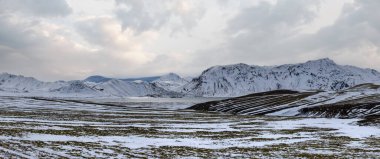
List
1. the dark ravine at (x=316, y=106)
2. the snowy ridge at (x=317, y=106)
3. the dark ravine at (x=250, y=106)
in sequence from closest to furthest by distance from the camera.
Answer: the dark ravine at (x=316, y=106) → the snowy ridge at (x=317, y=106) → the dark ravine at (x=250, y=106)

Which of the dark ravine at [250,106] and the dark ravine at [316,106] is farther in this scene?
the dark ravine at [250,106]

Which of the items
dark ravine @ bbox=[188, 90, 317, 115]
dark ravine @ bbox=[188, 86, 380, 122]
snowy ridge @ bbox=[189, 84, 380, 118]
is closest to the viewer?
dark ravine @ bbox=[188, 86, 380, 122]

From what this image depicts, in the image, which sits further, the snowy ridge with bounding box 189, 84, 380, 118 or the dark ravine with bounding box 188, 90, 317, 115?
the dark ravine with bounding box 188, 90, 317, 115

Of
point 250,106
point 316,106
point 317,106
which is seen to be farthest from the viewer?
point 250,106

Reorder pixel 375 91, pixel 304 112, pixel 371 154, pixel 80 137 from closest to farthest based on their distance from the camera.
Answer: pixel 371 154
pixel 80 137
pixel 304 112
pixel 375 91

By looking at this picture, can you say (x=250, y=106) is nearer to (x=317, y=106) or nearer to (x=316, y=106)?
(x=316, y=106)

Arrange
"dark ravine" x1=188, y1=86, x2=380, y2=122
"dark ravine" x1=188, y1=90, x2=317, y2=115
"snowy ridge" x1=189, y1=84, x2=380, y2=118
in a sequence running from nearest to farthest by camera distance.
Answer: "dark ravine" x1=188, y1=86, x2=380, y2=122, "snowy ridge" x1=189, y1=84, x2=380, y2=118, "dark ravine" x1=188, y1=90, x2=317, y2=115

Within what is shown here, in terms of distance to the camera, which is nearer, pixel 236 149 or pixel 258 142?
pixel 236 149

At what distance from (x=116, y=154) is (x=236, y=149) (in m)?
11.5

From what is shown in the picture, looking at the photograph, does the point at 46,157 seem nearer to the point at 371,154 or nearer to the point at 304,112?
the point at 371,154

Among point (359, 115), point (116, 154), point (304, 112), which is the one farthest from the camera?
point (304, 112)

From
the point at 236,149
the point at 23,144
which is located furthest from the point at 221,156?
the point at 23,144

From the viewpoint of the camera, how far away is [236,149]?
116 ft

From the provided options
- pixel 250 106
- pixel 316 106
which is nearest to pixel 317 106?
pixel 316 106
